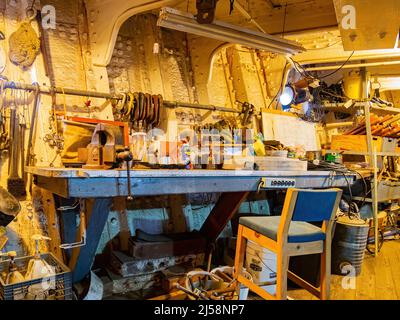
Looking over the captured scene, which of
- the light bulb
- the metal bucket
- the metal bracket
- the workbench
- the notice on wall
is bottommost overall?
the metal bucket

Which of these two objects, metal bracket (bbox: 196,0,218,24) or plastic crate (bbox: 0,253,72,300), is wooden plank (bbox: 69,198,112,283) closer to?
plastic crate (bbox: 0,253,72,300)

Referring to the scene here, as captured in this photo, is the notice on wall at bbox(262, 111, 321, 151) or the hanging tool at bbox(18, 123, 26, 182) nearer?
the hanging tool at bbox(18, 123, 26, 182)

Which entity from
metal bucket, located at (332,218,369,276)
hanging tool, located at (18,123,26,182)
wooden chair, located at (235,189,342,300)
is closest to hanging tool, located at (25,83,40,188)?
hanging tool, located at (18,123,26,182)

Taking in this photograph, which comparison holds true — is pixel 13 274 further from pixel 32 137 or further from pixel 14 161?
pixel 32 137

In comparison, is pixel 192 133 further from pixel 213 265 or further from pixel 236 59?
pixel 236 59

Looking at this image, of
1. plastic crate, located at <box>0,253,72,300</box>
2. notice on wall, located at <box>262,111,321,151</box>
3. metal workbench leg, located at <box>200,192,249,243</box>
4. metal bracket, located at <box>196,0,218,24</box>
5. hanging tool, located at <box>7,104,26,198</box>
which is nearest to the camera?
plastic crate, located at <box>0,253,72,300</box>

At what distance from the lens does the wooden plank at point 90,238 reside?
174 cm

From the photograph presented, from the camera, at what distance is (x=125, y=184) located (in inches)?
63.1

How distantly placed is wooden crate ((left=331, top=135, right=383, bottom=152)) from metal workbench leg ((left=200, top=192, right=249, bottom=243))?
75.4 inches

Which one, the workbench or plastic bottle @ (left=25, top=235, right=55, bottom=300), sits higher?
the workbench

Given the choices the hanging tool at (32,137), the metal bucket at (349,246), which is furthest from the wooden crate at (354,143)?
the hanging tool at (32,137)

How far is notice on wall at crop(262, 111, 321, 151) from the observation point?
3.64 metres

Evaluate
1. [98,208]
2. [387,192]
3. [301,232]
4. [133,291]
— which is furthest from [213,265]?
[387,192]

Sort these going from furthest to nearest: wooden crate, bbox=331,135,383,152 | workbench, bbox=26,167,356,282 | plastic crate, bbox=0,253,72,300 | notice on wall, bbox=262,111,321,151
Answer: notice on wall, bbox=262,111,321,151
wooden crate, bbox=331,135,383,152
plastic crate, bbox=0,253,72,300
workbench, bbox=26,167,356,282
